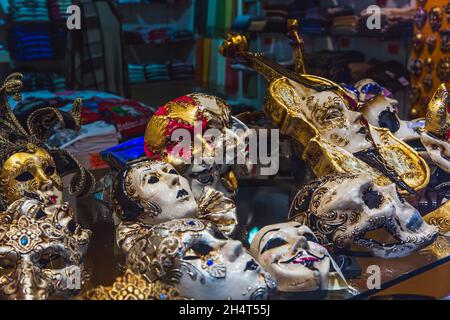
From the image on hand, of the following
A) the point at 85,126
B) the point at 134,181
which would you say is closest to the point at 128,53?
the point at 85,126

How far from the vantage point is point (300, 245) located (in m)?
1.10

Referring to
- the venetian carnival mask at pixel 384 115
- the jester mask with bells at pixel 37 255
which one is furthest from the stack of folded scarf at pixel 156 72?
the jester mask with bells at pixel 37 255

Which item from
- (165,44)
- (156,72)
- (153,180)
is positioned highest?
(153,180)

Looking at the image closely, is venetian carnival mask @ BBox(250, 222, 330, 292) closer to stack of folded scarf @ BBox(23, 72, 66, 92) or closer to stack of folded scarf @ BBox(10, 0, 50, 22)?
stack of folded scarf @ BBox(23, 72, 66, 92)

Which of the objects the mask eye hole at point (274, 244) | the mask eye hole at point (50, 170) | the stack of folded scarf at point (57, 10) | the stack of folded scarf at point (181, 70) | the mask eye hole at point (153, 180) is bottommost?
the stack of folded scarf at point (181, 70)

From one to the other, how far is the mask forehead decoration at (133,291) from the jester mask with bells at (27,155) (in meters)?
0.32

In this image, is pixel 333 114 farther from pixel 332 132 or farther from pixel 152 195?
pixel 152 195

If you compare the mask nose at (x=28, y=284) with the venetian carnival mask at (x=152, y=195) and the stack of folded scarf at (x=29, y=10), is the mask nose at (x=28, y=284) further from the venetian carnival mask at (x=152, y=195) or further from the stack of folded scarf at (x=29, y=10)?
the stack of folded scarf at (x=29, y=10)

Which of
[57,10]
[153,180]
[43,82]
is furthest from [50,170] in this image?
[57,10]

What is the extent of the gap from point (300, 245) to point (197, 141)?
0.37 metres

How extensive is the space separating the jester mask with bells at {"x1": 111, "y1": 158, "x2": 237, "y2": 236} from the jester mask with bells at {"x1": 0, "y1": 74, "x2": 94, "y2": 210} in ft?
0.48

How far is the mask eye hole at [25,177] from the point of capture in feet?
4.27

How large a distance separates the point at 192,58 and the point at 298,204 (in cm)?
297
